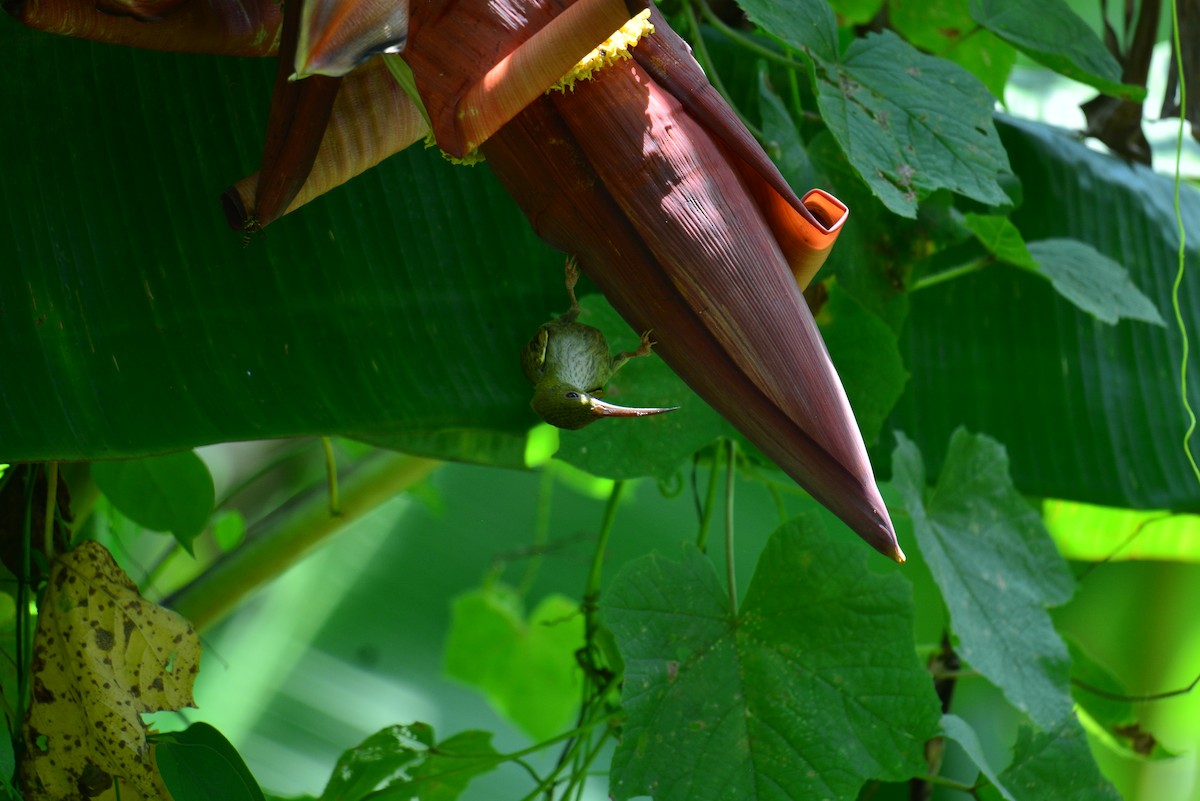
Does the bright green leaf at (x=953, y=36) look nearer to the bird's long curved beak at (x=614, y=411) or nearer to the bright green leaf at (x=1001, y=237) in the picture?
the bright green leaf at (x=1001, y=237)

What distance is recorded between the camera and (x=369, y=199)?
0.55m

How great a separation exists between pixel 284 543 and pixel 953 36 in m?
0.69

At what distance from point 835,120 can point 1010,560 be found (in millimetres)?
353

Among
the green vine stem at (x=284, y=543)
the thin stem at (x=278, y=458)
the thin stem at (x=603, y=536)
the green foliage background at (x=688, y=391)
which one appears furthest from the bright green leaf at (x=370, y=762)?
the thin stem at (x=278, y=458)

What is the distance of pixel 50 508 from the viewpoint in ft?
1.83

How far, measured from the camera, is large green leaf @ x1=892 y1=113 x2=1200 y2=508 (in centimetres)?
79

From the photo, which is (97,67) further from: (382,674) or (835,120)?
(382,674)

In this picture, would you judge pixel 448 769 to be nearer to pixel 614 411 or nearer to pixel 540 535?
pixel 614 411

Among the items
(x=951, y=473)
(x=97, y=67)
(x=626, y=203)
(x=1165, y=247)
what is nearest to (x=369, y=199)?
(x=97, y=67)

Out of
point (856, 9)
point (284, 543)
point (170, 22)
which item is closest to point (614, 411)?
point (170, 22)

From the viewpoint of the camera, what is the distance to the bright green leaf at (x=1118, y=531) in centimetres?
106

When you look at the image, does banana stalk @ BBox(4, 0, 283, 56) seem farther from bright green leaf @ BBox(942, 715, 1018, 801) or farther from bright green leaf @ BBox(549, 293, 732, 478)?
bright green leaf @ BBox(942, 715, 1018, 801)

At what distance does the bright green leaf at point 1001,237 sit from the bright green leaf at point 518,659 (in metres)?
0.66

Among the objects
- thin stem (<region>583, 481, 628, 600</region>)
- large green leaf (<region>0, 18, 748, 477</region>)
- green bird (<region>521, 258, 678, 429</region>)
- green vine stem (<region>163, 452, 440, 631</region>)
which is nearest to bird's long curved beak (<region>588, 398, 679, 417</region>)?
green bird (<region>521, 258, 678, 429</region>)
